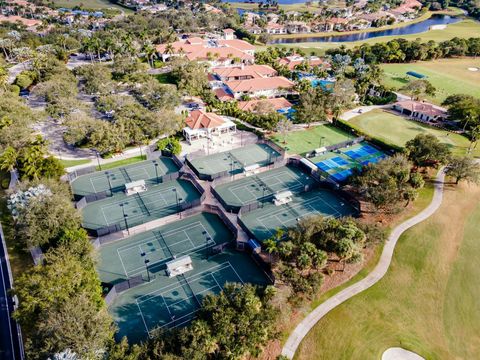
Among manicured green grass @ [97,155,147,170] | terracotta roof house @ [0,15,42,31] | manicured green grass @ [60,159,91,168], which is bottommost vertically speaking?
manicured green grass @ [97,155,147,170]

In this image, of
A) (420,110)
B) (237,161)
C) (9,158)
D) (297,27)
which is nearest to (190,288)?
(237,161)

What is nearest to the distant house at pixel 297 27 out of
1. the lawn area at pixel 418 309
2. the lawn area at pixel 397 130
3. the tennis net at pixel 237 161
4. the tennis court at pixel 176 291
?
the lawn area at pixel 397 130

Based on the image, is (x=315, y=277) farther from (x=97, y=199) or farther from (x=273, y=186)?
(x=97, y=199)

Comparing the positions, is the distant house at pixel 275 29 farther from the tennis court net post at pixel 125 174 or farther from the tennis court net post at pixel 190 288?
the tennis court net post at pixel 190 288

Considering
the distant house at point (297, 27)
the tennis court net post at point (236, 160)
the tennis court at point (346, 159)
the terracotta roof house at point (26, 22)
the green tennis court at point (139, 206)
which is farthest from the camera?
the distant house at point (297, 27)

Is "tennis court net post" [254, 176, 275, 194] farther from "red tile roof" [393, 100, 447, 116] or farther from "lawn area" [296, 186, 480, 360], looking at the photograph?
"red tile roof" [393, 100, 447, 116]

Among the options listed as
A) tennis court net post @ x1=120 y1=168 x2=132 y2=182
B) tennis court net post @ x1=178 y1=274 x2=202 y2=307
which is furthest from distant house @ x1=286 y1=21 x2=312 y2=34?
tennis court net post @ x1=178 y1=274 x2=202 y2=307
